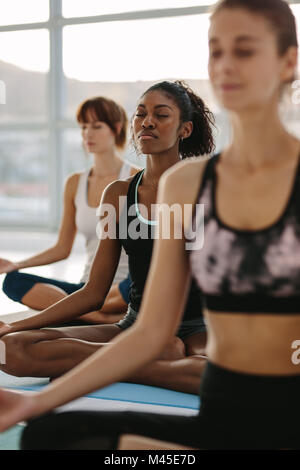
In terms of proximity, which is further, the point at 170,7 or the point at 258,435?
the point at 170,7

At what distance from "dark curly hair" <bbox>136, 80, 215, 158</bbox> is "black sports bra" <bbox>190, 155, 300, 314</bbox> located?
3.92 feet

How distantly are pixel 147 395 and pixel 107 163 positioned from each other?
1282 mm

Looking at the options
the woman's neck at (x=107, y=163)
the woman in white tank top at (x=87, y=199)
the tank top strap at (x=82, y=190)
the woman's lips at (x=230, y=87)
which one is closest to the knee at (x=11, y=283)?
the woman in white tank top at (x=87, y=199)

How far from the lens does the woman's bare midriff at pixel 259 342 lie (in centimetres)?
86

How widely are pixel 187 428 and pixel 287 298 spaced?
232 mm

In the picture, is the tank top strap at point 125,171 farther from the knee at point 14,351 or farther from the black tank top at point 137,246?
the knee at point 14,351

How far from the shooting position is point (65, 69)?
6.55 metres

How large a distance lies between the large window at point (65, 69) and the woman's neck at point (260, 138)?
4966 mm

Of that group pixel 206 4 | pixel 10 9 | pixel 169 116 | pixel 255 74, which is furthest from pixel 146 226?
pixel 10 9

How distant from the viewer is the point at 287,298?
2.79 ft

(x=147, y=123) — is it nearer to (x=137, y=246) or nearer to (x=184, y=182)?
(x=137, y=246)

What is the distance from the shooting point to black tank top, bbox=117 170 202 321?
190 centimetres

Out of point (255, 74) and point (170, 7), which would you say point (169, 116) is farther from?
point (170, 7)

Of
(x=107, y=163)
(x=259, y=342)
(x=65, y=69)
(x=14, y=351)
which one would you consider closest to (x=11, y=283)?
(x=107, y=163)
